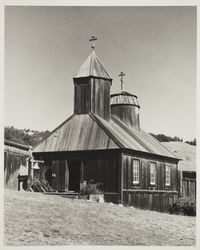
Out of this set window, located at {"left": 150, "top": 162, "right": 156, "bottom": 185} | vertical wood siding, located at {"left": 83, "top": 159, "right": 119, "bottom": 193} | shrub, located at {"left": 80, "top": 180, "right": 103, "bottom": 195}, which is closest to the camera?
shrub, located at {"left": 80, "top": 180, "right": 103, "bottom": 195}

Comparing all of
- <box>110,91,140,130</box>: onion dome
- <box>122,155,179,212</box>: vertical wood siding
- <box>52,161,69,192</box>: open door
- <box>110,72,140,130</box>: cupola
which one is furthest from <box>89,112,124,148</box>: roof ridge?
<box>110,91,140,130</box>: onion dome

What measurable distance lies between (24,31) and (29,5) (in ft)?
4.88

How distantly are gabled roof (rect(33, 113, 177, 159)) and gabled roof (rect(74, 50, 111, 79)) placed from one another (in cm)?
233

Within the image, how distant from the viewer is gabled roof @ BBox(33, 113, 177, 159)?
79.2 ft

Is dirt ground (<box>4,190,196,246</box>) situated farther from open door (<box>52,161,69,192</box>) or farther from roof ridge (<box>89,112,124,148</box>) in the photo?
open door (<box>52,161,69,192</box>)

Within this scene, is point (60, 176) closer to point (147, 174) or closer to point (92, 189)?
point (92, 189)

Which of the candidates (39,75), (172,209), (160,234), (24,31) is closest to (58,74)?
(39,75)

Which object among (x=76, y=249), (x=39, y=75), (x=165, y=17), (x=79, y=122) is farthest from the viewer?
(x=79, y=122)

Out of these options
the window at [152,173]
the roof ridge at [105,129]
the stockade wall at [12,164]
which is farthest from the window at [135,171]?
the stockade wall at [12,164]

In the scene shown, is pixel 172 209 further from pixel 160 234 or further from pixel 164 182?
pixel 160 234

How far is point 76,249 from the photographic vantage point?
1588cm

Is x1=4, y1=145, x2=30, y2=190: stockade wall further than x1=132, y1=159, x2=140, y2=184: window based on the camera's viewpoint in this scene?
No

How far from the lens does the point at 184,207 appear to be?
2611 cm

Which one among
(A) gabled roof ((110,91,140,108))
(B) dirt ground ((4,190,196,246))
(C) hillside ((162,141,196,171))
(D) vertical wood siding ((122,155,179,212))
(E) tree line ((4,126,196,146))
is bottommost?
(B) dirt ground ((4,190,196,246))
